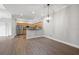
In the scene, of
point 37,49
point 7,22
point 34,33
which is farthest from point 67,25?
point 7,22

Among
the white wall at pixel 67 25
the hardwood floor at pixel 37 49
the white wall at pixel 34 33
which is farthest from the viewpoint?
the white wall at pixel 34 33

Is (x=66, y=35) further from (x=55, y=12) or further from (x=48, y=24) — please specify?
(x=48, y=24)

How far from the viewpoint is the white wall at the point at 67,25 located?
691 cm

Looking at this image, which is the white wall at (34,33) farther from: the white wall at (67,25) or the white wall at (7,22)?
the white wall at (67,25)

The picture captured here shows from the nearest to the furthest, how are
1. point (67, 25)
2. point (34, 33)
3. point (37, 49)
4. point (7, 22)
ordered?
1. point (37, 49)
2. point (67, 25)
3. point (34, 33)
4. point (7, 22)

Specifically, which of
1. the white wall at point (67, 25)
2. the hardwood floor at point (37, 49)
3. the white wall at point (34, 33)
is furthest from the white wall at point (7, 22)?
the white wall at point (67, 25)

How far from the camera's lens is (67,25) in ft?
25.9

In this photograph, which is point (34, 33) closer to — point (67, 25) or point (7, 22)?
point (7, 22)

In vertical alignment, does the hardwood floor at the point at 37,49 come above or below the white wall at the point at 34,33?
below

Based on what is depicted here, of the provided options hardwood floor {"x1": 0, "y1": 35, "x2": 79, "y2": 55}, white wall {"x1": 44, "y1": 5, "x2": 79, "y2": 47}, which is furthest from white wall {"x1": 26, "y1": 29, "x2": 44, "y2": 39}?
hardwood floor {"x1": 0, "y1": 35, "x2": 79, "y2": 55}

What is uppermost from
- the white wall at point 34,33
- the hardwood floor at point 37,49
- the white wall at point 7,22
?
the white wall at point 7,22

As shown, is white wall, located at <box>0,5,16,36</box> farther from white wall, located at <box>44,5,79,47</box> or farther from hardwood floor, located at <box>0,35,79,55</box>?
white wall, located at <box>44,5,79,47</box>

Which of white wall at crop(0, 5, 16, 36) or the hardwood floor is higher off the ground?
white wall at crop(0, 5, 16, 36)

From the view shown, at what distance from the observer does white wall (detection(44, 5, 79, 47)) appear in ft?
22.7
